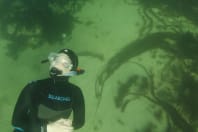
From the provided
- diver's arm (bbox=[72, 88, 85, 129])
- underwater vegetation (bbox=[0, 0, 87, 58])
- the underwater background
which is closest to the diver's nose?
diver's arm (bbox=[72, 88, 85, 129])

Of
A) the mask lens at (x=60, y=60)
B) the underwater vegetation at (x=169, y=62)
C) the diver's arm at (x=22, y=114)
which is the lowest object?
the underwater vegetation at (x=169, y=62)

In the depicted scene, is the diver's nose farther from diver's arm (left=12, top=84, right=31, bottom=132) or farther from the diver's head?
diver's arm (left=12, top=84, right=31, bottom=132)

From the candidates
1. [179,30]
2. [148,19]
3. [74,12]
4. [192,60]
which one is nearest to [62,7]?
[74,12]

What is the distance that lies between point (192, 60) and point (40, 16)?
2762mm

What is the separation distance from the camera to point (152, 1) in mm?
5277

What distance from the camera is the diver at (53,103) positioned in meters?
3.00

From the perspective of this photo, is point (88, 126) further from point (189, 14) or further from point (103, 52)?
point (189, 14)

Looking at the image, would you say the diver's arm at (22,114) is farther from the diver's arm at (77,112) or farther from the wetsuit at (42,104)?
the diver's arm at (77,112)

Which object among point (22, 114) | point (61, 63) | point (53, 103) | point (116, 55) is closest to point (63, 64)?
point (61, 63)

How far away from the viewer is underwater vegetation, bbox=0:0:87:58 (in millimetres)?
4953

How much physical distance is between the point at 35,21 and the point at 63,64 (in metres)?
2.08

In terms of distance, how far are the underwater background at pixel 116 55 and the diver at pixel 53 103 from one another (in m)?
1.33

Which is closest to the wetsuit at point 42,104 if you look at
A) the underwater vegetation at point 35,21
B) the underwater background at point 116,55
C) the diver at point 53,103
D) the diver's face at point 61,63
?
the diver at point 53,103

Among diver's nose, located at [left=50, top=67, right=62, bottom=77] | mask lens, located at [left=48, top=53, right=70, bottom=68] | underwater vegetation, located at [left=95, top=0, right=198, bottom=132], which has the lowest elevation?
underwater vegetation, located at [left=95, top=0, right=198, bottom=132]
